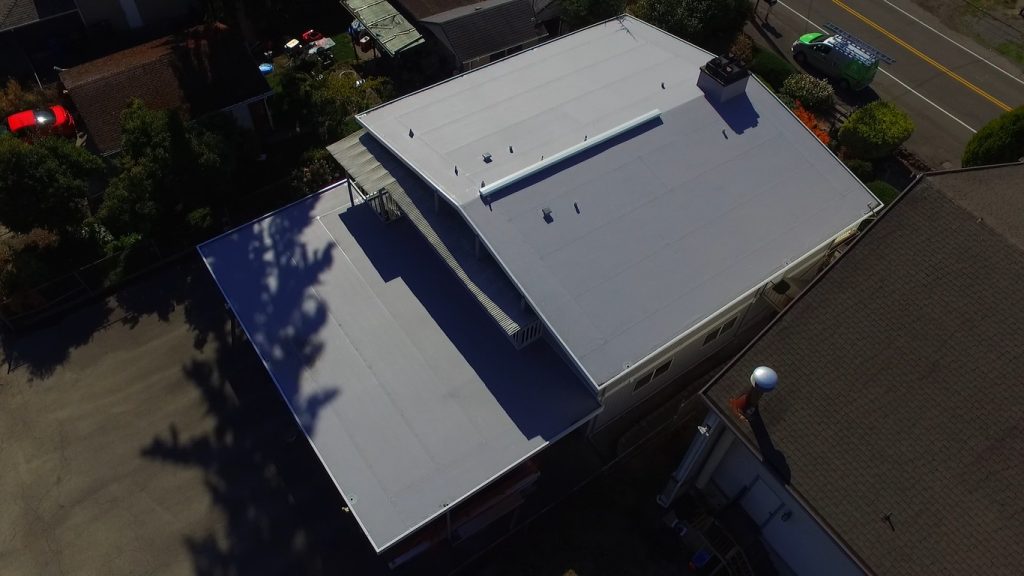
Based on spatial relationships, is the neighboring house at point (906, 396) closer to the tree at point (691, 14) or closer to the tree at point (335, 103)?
the tree at point (691, 14)


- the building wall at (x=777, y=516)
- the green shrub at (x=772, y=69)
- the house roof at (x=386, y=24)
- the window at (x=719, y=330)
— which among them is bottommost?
the building wall at (x=777, y=516)

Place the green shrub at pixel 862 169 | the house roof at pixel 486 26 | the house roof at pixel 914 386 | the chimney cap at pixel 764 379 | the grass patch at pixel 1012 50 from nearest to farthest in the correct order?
the house roof at pixel 914 386 < the chimney cap at pixel 764 379 < the green shrub at pixel 862 169 < the house roof at pixel 486 26 < the grass patch at pixel 1012 50

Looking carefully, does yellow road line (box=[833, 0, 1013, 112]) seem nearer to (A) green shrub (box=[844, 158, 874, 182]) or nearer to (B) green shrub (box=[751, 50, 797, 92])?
(B) green shrub (box=[751, 50, 797, 92])

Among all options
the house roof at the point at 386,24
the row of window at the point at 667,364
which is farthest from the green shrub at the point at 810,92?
the house roof at the point at 386,24

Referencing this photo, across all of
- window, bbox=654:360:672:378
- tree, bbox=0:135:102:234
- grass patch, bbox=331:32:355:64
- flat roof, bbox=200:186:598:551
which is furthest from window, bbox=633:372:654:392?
grass patch, bbox=331:32:355:64

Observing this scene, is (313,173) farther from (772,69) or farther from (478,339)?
(772,69)

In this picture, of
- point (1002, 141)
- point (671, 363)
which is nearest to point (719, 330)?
point (671, 363)

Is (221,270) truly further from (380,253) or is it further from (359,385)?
(359,385)

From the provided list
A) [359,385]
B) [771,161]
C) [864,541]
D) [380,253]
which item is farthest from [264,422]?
[771,161]
